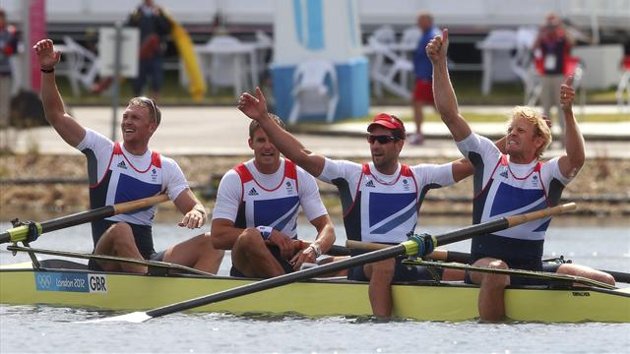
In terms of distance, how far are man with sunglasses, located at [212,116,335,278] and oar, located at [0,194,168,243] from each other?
67 centimetres

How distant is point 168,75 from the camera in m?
37.3

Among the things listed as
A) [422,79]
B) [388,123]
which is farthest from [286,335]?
[422,79]

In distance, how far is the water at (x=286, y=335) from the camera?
12258mm

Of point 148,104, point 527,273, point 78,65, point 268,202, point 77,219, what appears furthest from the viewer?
point 78,65

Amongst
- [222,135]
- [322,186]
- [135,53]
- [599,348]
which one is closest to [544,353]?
[599,348]

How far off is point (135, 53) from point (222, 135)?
3.96 metres

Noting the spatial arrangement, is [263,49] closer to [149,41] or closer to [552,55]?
[149,41]

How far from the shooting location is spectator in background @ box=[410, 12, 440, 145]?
24609 millimetres

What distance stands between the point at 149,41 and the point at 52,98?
16.1m

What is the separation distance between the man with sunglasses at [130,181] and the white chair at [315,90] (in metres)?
12.9

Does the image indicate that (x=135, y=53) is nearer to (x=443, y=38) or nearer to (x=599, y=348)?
(x=443, y=38)

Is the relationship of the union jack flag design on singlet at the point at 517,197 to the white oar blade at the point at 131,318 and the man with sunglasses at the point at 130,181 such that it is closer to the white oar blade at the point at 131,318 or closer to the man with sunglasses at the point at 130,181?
the man with sunglasses at the point at 130,181

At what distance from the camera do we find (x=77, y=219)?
14.0 m

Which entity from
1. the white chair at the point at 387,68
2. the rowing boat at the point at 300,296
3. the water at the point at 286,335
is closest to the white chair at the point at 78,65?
the white chair at the point at 387,68
